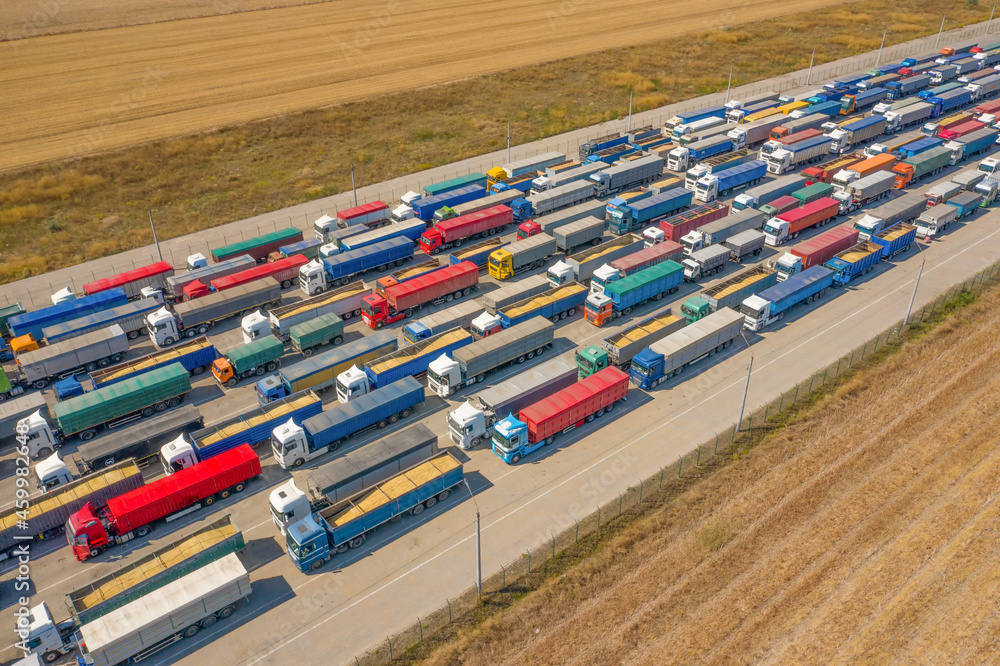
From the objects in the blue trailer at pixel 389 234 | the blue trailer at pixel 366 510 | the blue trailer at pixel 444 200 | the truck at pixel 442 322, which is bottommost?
the blue trailer at pixel 366 510

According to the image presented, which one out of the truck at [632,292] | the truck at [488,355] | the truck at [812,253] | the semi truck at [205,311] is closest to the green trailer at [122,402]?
the semi truck at [205,311]

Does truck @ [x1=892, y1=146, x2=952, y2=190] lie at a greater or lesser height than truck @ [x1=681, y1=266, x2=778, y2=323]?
greater

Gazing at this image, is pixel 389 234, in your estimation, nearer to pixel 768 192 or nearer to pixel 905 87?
pixel 768 192

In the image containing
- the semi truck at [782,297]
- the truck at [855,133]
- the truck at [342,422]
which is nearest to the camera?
the truck at [342,422]

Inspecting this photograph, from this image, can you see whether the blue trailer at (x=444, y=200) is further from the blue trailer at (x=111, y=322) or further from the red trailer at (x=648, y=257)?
the blue trailer at (x=111, y=322)

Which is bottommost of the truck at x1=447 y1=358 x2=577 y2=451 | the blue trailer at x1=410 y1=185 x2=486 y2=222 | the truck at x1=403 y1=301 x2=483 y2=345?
the truck at x1=447 y1=358 x2=577 y2=451

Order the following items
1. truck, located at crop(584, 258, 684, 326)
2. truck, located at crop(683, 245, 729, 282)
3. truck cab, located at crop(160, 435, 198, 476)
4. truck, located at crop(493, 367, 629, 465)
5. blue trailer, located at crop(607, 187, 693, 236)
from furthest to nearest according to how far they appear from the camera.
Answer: blue trailer, located at crop(607, 187, 693, 236) < truck, located at crop(683, 245, 729, 282) < truck, located at crop(584, 258, 684, 326) < truck, located at crop(493, 367, 629, 465) < truck cab, located at crop(160, 435, 198, 476)

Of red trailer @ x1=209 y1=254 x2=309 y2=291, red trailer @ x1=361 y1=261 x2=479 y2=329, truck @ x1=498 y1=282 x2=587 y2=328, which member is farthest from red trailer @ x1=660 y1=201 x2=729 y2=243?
red trailer @ x1=209 y1=254 x2=309 y2=291

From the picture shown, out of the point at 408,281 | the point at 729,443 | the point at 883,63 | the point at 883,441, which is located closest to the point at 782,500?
the point at 729,443

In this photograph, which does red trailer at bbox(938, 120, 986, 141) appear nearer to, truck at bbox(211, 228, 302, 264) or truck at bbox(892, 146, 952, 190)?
truck at bbox(892, 146, 952, 190)
